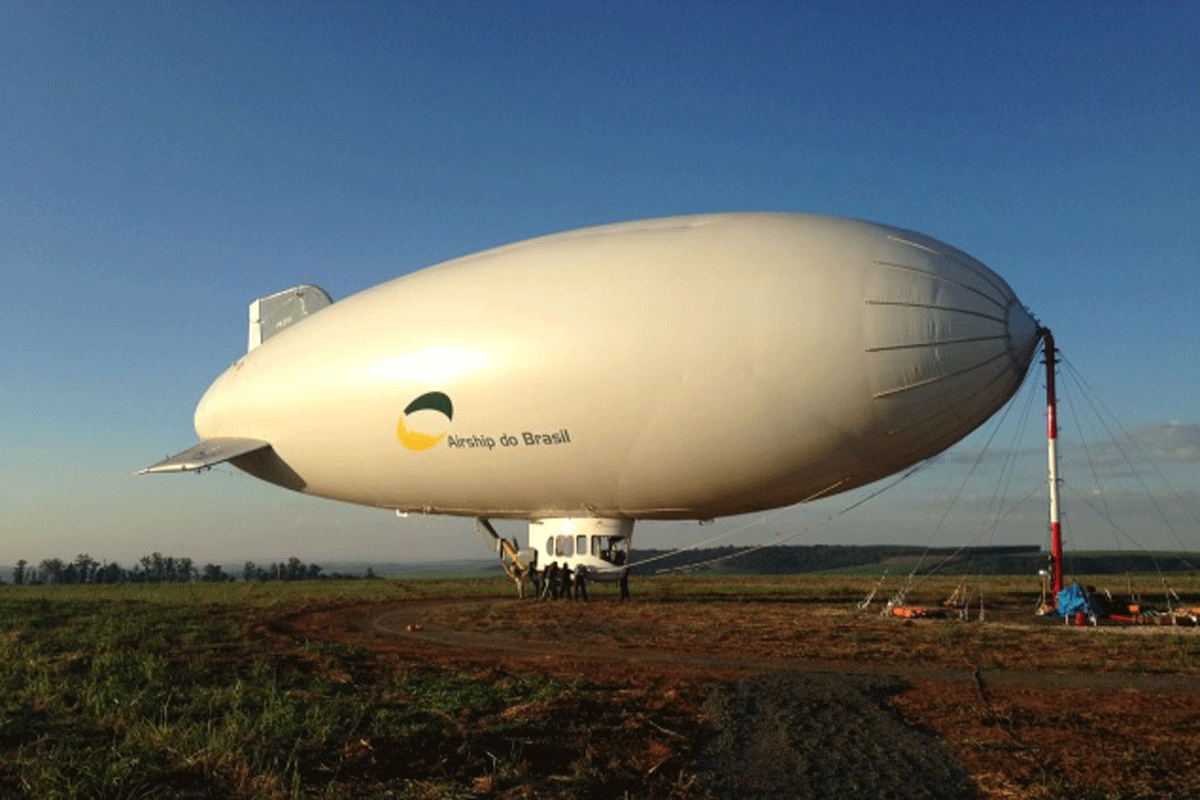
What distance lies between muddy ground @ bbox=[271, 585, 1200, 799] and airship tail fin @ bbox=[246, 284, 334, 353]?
45.3 ft

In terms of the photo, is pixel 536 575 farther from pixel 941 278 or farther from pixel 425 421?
pixel 941 278

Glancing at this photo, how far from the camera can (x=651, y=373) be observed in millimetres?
19406

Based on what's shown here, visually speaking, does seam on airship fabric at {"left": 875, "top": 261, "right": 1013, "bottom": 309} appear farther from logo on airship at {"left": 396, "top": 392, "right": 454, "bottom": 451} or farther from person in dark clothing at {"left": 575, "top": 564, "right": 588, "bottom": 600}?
person in dark clothing at {"left": 575, "top": 564, "right": 588, "bottom": 600}

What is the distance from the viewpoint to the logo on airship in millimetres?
22391

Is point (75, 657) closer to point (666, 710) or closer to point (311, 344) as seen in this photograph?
point (666, 710)

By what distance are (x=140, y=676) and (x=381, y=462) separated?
1269 cm

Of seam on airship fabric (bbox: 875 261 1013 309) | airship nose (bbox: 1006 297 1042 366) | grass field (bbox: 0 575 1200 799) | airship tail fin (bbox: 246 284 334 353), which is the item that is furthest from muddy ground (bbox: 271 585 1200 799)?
airship tail fin (bbox: 246 284 334 353)

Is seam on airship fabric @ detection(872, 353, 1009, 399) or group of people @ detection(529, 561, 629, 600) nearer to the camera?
seam on airship fabric @ detection(872, 353, 1009, 399)

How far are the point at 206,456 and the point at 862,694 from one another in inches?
868

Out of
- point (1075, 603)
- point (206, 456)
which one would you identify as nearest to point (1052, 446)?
point (1075, 603)

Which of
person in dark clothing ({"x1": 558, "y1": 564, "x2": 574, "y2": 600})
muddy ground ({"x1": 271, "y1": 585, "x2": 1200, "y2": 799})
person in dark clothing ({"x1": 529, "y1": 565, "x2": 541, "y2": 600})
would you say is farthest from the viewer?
person in dark clothing ({"x1": 529, "y1": 565, "x2": 541, "y2": 600})

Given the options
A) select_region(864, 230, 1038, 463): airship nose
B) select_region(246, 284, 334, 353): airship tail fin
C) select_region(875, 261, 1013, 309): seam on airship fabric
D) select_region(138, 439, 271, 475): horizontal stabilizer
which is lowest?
select_region(138, 439, 271, 475): horizontal stabilizer

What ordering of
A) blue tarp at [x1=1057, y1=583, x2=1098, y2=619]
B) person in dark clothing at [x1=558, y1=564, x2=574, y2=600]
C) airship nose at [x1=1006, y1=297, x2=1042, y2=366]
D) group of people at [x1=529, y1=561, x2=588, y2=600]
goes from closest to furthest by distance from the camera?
airship nose at [x1=1006, y1=297, x2=1042, y2=366] → blue tarp at [x1=1057, y1=583, x2=1098, y2=619] → group of people at [x1=529, y1=561, x2=588, y2=600] → person in dark clothing at [x1=558, y1=564, x2=574, y2=600]

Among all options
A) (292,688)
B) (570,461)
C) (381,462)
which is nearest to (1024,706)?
(292,688)
